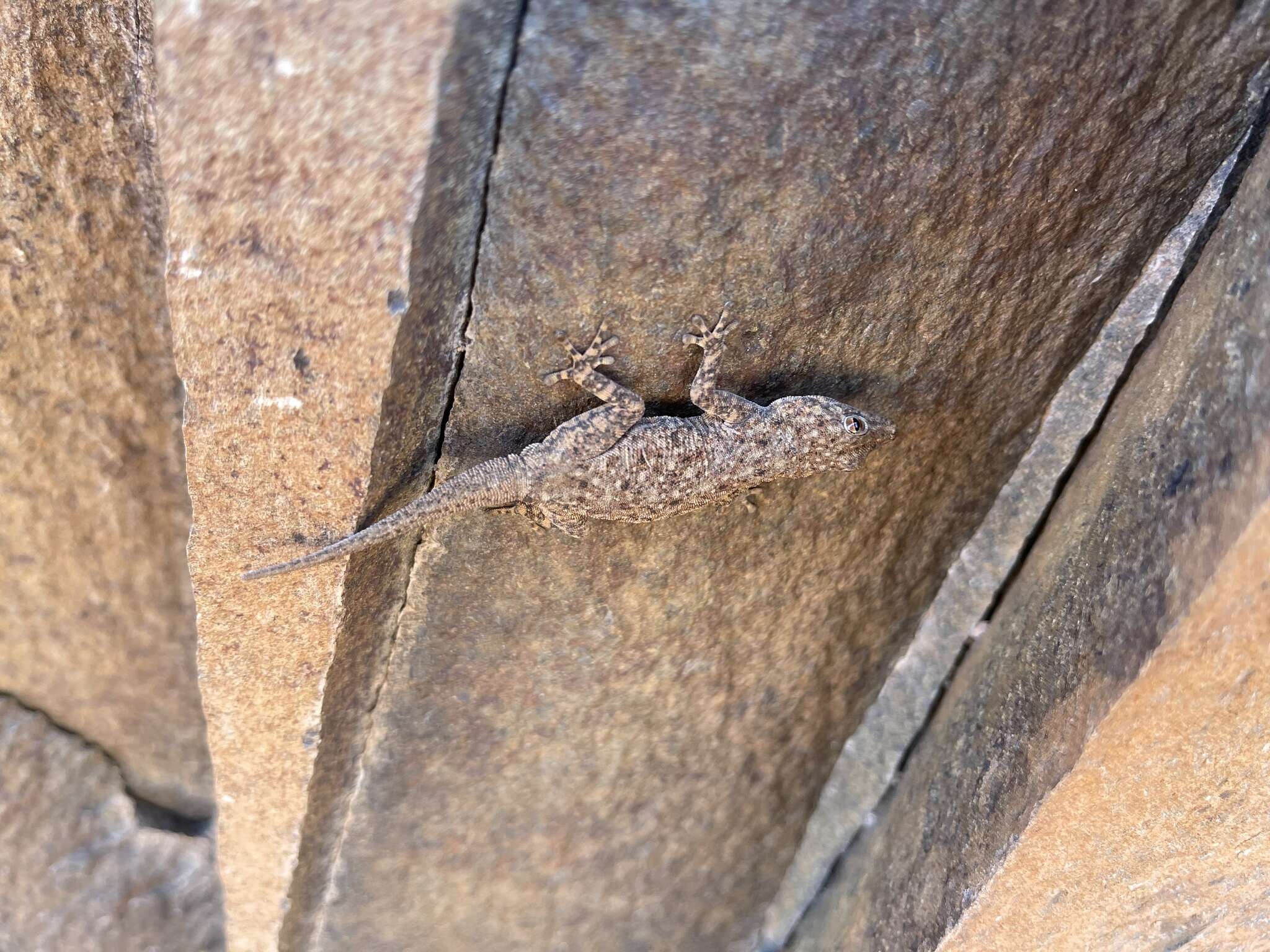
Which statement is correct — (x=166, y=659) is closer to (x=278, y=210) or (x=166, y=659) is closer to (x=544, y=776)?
(x=544, y=776)

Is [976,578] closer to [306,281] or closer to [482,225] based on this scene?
[482,225]

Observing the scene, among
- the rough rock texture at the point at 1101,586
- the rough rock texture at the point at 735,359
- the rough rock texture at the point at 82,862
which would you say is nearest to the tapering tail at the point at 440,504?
the rough rock texture at the point at 735,359

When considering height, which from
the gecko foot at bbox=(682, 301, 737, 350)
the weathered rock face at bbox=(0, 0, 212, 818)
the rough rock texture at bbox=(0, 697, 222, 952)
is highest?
the gecko foot at bbox=(682, 301, 737, 350)

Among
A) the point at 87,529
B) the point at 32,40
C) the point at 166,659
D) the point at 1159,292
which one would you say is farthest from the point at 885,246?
the point at 166,659

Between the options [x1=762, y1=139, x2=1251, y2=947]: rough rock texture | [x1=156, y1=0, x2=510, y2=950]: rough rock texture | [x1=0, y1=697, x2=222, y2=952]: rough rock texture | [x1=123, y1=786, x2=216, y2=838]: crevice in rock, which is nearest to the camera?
[x1=156, y1=0, x2=510, y2=950]: rough rock texture

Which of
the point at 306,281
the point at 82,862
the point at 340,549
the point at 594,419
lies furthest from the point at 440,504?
the point at 82,862

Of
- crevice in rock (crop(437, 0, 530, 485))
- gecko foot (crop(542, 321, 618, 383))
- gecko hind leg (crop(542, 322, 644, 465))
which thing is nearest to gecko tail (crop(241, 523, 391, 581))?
crevice in rock (crop(437, 0, 530, 485))

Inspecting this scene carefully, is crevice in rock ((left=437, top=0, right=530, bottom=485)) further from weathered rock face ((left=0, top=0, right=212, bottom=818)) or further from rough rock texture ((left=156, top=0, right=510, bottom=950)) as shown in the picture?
weathered rock face ((left=0, top=0, right=212, bottom=818))
